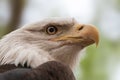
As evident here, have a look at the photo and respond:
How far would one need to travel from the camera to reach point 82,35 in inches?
260

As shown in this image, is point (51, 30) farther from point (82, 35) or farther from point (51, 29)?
point (82, 35)

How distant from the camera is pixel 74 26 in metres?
6.80

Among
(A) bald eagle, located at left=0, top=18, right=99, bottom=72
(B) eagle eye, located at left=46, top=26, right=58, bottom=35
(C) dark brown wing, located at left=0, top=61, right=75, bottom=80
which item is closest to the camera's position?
(C) dark brown wing, located at left=0, top=61, right=75, bottom=80

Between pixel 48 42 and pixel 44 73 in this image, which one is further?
pixel 48 42

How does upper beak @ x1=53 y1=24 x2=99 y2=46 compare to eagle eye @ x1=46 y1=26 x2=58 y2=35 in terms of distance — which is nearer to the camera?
upper beak @ x1=53 y1=24 x2=99 y2=46

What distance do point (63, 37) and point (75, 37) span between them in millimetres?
150

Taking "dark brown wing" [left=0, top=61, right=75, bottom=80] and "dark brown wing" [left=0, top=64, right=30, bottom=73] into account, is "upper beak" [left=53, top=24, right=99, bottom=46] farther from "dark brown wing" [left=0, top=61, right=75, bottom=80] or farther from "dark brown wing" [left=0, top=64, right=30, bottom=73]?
"dark brown wing" [left=0, top=64, right=30, bottom=73]

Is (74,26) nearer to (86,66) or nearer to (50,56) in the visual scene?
(50,56)

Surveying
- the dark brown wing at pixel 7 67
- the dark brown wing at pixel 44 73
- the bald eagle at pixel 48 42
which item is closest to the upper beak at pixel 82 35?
the bald eagle at pixel 48 42

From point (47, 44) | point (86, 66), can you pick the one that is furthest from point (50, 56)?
point (86, 66)

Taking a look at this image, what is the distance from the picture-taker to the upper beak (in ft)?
21.4

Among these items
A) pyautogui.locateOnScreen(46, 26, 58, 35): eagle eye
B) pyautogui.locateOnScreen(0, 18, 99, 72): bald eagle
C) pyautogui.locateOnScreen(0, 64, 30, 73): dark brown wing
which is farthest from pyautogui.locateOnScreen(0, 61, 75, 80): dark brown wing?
pyautogui.locateOnScreen(46, 26, 58, 35): eagle eye

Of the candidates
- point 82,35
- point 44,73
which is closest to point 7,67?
point 44,73

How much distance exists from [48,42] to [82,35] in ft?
1.23
